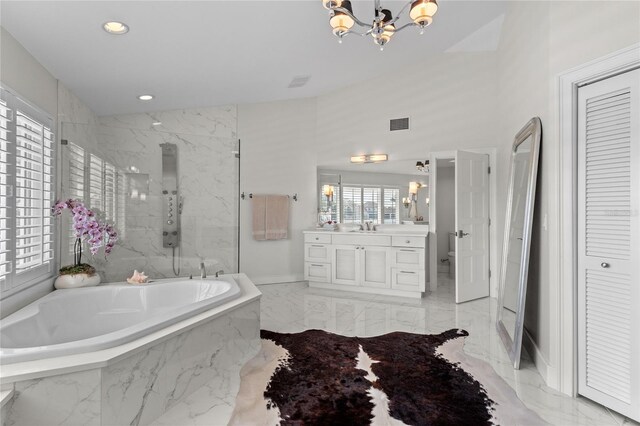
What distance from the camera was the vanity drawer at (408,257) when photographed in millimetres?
4303

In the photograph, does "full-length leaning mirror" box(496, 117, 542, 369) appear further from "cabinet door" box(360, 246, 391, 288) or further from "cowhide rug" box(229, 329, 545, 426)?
"cabinet door" box(360, 246, 391, 288)

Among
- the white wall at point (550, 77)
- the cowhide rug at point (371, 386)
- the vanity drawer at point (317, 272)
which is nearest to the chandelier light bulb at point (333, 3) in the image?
the white wall at point (550, 77)

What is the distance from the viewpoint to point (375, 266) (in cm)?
457

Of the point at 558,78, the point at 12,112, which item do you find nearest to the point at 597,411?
the point at 558,78

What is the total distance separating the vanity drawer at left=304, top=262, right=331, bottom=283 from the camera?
4.84 m

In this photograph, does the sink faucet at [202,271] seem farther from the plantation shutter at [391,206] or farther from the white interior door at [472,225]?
the white interior door at [472,225]

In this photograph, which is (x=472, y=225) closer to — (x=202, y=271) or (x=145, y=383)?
(x=202, y=271)

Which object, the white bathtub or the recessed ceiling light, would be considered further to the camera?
the recessed ceiling light

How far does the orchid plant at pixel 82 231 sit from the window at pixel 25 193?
10 cm

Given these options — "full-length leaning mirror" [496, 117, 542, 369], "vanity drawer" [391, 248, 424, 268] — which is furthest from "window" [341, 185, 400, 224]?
"full-length leaning mirror" [496, 117, 542, 369]

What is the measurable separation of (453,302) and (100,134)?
4032 mm

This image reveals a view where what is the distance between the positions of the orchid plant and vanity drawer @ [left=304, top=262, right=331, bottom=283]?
2578mm

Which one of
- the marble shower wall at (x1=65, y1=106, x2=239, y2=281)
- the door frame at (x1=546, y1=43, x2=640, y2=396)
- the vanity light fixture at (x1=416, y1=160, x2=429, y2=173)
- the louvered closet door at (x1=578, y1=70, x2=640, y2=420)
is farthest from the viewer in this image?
the vanity light fixture at (x1=416, y1=160, x2=429, y2=173)

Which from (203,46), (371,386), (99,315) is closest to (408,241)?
(371,386)
